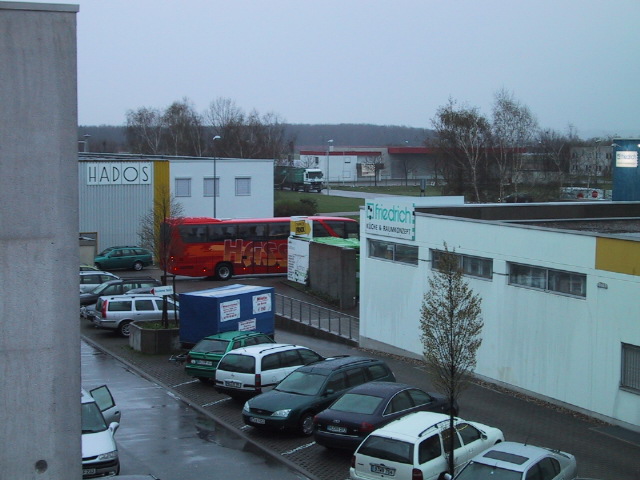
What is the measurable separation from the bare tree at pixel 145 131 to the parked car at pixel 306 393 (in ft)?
312

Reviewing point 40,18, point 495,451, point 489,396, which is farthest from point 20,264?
point 489,396

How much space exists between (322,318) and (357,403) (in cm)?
1511

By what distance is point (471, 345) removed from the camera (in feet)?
43.2

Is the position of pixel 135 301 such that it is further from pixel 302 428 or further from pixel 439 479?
pixel 439 479

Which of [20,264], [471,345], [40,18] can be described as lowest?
[471,345]

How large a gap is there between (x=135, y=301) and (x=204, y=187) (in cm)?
2395

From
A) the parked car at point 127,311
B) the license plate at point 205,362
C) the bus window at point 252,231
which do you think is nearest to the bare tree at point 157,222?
the bus window at point 252,231

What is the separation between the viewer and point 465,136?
2403 inches

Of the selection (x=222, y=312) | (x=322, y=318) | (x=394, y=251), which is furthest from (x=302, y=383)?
(x=322, y=318)

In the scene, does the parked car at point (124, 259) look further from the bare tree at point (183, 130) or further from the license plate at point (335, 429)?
the bare tree at point (183, 130)

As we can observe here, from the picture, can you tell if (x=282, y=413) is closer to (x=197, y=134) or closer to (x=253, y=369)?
(x=253, y=369)

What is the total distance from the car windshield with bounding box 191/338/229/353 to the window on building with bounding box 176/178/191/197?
30.2 metres

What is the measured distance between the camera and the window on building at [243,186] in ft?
170

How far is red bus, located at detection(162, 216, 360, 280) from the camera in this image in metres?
39.0
